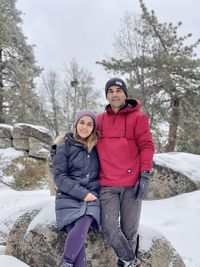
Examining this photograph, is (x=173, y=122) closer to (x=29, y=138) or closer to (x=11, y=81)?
(x=29, y=138)

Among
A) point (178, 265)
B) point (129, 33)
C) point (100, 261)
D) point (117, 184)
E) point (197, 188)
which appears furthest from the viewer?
point (129, 33)

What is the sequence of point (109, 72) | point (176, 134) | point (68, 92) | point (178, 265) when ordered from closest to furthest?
point (178, 265) < point (176, 134) < point (109, 72) < point (68, 92)

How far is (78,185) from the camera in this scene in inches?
126

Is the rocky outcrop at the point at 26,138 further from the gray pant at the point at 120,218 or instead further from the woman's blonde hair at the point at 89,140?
the gray pant at the point at 120,218

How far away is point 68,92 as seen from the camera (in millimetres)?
30000

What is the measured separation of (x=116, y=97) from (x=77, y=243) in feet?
4.75

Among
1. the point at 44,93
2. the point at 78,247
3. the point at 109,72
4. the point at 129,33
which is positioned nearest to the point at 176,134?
the point at 109,72

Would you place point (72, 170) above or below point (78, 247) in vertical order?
above

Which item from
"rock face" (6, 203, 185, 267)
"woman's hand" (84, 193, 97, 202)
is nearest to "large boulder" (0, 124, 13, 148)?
"rock face" (6, 203, 185, 267)

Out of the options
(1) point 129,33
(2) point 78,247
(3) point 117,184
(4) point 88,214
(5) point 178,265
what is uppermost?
(1) point 129,33

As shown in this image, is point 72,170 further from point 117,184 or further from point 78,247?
point 78,247

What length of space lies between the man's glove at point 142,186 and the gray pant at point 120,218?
0.38 feet

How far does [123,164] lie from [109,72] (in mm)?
15316

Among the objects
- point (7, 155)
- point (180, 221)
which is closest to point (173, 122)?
point (7, 155)
